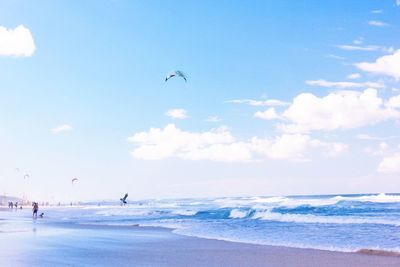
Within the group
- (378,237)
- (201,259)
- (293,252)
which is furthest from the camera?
(378,237)

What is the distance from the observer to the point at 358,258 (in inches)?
593

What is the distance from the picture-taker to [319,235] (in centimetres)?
2303

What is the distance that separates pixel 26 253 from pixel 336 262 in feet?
31.6

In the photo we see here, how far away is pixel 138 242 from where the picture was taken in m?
20.3

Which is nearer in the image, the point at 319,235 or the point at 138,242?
the point at 138,242

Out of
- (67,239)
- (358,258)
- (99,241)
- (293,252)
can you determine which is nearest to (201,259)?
(293,252)

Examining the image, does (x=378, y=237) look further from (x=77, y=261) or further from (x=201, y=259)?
(x=77, y=261)

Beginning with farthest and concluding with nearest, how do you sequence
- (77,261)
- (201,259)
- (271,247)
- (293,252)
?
(271,247) < (293,252) < (201,259) < (77,261)

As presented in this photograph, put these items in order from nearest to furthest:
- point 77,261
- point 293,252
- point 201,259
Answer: point 77,261, point 201,259, point 293,252

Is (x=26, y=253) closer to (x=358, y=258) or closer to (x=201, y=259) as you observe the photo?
(x=201, y=259)

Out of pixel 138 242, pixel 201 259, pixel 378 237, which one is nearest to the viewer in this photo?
pixel 201 259

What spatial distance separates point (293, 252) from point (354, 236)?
6.98 m

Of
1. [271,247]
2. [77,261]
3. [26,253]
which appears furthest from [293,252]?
[26,253]

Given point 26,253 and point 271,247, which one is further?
point 271,247
